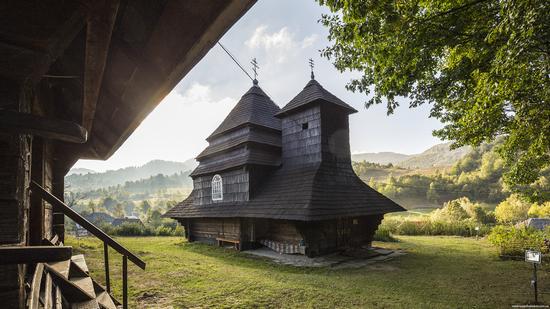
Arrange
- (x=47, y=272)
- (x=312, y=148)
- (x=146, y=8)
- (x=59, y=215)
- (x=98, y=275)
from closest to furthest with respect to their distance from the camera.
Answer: (x=146, y=8)
(x=47, y=272)
(x=59, y=215)
(x=98, y=275)
(x=312, y=148)

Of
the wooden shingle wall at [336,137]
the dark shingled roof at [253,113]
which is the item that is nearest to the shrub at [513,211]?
the wooden shingle wall at [336,137]

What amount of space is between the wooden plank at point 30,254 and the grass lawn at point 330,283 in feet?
17.7

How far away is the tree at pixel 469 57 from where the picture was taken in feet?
16.3

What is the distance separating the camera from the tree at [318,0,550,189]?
495cm

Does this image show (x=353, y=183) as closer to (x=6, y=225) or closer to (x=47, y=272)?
(x=47, y=272)

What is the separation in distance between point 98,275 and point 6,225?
8569 mm

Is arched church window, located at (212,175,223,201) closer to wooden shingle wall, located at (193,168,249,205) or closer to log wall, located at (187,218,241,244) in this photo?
wooden shingle wall, located at (193,168,249,205)

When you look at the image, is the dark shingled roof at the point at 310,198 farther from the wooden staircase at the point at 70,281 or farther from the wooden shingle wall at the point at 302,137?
the wooden staircase at the point at 70,281

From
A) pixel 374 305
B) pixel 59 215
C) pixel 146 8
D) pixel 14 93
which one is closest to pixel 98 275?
pixel 59 215

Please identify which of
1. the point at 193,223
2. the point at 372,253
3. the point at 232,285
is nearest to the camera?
the point at 232,285

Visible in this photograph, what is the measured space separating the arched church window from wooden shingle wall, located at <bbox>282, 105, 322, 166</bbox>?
13.3 ft

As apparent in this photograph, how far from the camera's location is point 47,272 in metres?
3.16

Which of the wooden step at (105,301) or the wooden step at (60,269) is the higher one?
the wooden step at (60,269)

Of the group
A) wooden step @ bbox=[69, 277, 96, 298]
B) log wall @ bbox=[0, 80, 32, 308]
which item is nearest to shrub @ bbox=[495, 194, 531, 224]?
wooden step @ bbox=[69, 277, 96, 298]
